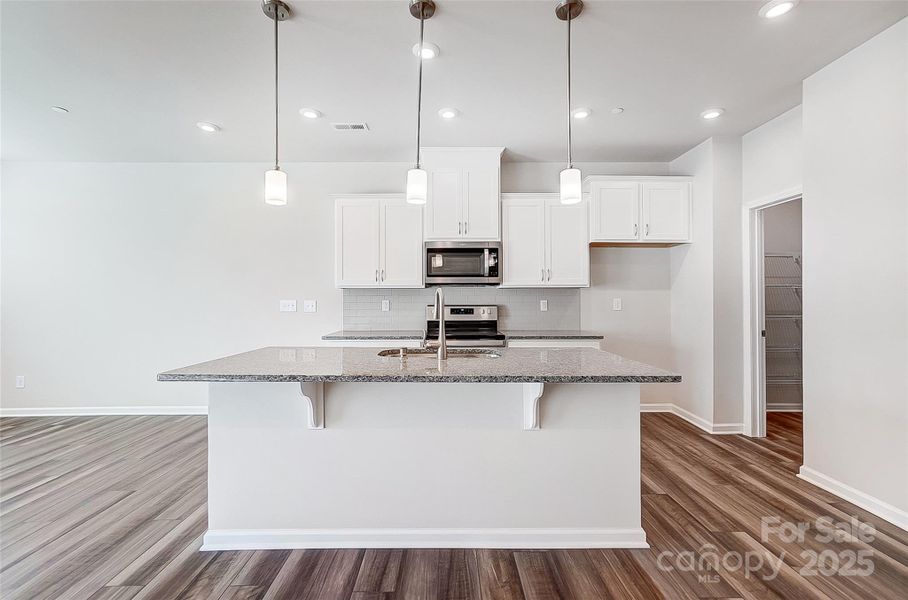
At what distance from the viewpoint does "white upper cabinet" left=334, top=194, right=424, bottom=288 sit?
3.90 m

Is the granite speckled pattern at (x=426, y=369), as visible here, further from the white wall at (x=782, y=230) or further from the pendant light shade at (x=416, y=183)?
the white wall at (x=782, y=230)

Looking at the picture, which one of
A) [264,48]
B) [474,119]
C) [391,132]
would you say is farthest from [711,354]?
[264,48]

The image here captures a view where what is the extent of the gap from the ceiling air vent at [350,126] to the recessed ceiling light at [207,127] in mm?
973

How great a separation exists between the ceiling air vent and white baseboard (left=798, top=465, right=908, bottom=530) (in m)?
3.98

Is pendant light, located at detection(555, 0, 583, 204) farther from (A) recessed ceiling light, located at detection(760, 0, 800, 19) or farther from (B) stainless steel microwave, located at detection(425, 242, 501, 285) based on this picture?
(B) stainless steel microwave, located at detection(425, 242, 501, 285)

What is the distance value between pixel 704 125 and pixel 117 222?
5.62m

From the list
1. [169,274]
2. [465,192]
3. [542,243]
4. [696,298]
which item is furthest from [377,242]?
[696,298]

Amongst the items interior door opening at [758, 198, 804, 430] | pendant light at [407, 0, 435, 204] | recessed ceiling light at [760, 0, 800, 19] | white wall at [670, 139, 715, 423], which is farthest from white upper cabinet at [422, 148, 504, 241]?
interior door opening at [758, 198, 804, 430]

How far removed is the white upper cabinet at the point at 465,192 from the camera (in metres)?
3.82

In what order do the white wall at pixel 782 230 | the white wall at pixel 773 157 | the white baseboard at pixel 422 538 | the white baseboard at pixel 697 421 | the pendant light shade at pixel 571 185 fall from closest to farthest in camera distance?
the white baseboard at pixel 422 538, the pendant light shade at pixel 571 185, the white wall at pixel 773 157, the white baseboard at pixel 697 421, the white wall at pixel 782 230

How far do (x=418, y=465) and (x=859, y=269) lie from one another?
2662 mm

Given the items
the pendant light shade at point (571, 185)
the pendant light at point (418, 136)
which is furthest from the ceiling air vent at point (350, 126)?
the pendant light shade at point (571, 185)

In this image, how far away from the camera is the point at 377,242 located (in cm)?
391

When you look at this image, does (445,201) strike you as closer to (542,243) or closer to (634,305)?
(542,243)
